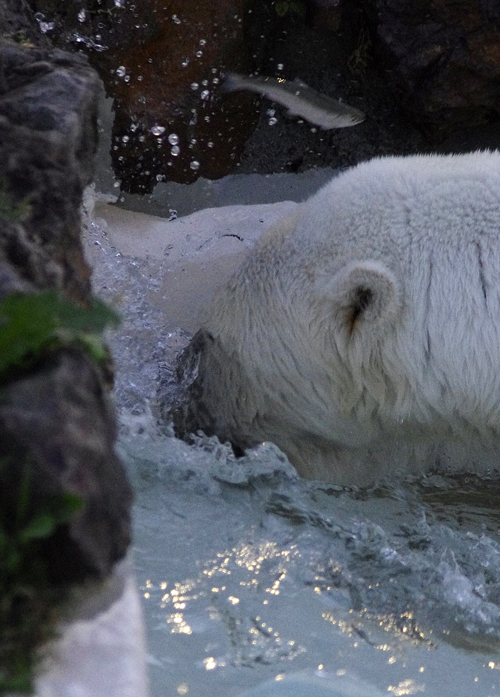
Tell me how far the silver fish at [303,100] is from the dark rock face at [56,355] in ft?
8.99

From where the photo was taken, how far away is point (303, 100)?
180 inches

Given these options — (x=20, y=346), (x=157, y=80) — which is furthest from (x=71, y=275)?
(x=157, y=80)

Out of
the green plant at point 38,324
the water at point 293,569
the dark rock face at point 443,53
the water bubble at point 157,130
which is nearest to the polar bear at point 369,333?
the water at point 293,569

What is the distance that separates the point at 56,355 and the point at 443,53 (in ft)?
12.1

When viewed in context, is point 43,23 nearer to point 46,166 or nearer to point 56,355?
point 46,166

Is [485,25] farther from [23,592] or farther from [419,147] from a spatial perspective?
[23,592]

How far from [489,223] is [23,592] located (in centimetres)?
195

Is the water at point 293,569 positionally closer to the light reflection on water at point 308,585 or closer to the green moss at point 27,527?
the light reflection on water at point 308,585

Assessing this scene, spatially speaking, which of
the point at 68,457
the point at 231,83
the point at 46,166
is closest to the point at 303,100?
the point at 231,83

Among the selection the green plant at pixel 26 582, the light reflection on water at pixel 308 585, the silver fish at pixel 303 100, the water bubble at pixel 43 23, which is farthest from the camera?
the silver fish at pixel 303 100

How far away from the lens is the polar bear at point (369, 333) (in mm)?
2531

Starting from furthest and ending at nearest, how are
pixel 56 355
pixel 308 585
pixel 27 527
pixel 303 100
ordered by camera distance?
pixel 303 100, pixel 308 585, pixel 56 355, pixel 27 527

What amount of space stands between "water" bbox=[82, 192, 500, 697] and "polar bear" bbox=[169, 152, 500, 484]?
122 mm

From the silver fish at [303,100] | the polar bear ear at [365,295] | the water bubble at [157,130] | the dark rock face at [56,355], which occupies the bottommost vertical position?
the water bubble at [157,130]
